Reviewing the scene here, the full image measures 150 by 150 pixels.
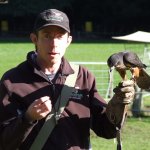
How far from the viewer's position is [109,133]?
3547mm

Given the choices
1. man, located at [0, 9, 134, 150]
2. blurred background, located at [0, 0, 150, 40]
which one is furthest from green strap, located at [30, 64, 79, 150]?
blurred background, located at [0, 0, 150, 40]

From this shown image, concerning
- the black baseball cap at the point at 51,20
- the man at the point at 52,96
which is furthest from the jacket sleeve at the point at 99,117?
the black baseball cap at the point at 51,20

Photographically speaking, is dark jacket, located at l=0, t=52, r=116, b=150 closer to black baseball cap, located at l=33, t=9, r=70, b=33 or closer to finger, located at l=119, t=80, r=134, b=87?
black baseball cap, located at l=33, t=9, r=70, b=33

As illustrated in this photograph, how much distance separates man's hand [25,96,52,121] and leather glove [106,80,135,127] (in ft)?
1.32

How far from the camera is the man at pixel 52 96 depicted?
3.35 metres

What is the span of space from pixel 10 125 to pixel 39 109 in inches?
12.3

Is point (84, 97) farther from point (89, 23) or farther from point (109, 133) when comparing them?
point (89, 23)

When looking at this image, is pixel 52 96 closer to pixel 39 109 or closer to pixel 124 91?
pixel 39 109

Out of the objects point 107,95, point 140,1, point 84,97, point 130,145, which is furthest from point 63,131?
point 140,1

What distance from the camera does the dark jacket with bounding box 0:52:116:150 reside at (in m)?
3.35

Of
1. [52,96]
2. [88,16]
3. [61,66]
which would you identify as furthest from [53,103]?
[88,16]

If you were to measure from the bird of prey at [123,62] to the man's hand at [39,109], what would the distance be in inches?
15.7

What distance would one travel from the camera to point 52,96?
11.2 ft

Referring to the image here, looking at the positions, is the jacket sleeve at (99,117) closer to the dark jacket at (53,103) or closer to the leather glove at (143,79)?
the dark jacket at (53,103)
